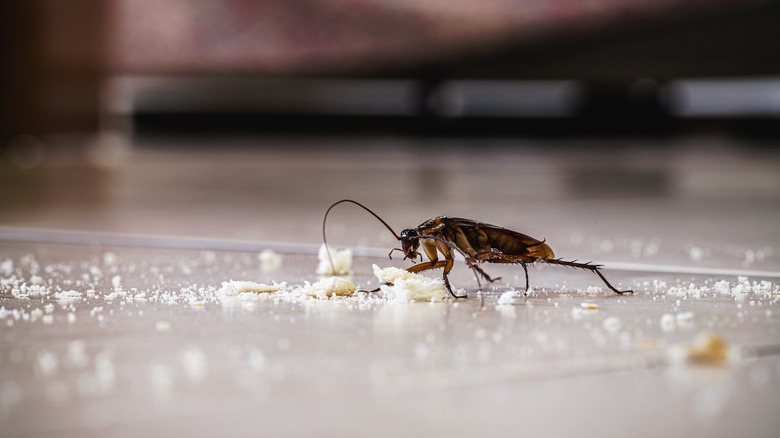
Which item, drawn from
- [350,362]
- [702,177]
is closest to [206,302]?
[350,362]

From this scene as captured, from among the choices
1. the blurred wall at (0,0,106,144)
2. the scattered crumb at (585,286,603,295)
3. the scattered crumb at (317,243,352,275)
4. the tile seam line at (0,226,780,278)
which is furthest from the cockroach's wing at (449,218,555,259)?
the blurred wall at (0,0,106,144)

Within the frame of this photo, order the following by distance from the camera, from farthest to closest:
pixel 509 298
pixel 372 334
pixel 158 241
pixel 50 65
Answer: pixel 50 65
pixel 158 241
pixel 509 298
pixel 372 334

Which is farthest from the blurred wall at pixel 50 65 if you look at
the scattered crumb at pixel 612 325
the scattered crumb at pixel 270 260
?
the scattered crumb at pixel 612 325

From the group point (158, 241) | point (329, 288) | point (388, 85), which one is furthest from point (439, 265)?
point (388, 85)

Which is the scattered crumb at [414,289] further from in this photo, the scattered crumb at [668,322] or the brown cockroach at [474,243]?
the scattered crumb at [668,322]

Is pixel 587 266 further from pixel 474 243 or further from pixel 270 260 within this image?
pixel 270 260

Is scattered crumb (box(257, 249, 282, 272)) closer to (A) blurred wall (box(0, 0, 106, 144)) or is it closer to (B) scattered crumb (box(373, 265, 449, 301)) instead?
(B) scattered crumb (box(373, 265, 449, 301))
